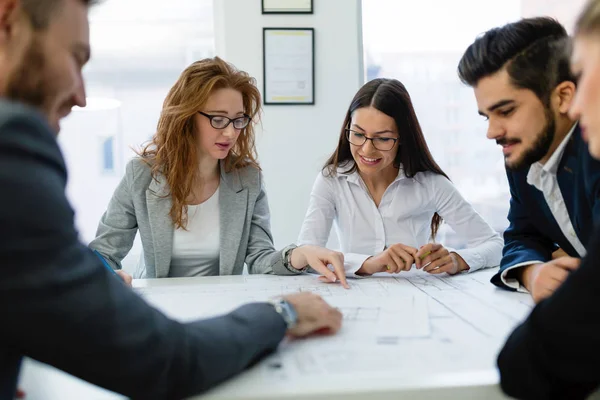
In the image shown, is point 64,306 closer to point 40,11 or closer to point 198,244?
point 40,11

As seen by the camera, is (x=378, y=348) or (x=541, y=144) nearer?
(x=378, y=348)

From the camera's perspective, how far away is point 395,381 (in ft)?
2.76

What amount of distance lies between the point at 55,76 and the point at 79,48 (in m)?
0.08

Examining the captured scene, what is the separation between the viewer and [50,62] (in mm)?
715

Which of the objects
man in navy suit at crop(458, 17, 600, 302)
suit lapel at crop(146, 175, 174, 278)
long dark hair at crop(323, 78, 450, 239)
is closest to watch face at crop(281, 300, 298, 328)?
man in navy suit at crop(458, 17, 600, 302)

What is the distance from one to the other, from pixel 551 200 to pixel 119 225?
135 cm

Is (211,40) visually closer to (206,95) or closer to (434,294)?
(206,95)

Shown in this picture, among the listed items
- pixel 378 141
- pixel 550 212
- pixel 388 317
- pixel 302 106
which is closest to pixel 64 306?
pixel 388 317

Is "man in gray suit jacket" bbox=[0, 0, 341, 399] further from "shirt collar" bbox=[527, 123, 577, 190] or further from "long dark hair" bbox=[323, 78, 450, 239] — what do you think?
"long dark hair" bbox=[323, 78, 450, 239]

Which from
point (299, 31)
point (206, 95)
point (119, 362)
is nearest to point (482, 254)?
point (206, 95)

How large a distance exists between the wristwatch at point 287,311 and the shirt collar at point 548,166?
0.77 m

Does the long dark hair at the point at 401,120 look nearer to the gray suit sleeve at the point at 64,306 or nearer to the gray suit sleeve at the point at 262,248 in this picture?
the gray suit sleeve at the point at 262,248

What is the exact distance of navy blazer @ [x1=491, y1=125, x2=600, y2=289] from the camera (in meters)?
1.25

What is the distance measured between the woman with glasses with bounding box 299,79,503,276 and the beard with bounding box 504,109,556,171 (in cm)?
64
